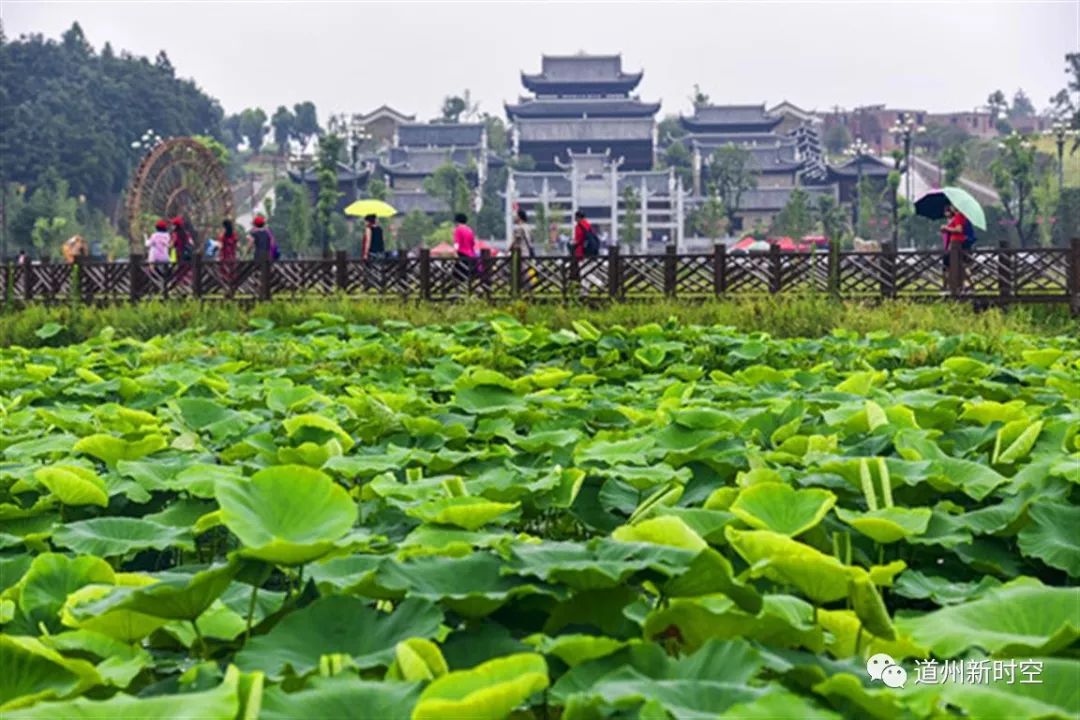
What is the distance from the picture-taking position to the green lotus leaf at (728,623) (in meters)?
1.20

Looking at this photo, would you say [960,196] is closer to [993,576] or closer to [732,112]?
[993,576]

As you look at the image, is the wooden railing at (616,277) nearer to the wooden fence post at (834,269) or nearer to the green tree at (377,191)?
the wooden fence post at (834,269)

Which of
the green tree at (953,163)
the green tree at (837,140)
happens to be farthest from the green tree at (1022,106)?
the green tree at (953,163)

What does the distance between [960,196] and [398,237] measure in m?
32.5

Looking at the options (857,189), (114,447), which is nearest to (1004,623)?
(114,447)

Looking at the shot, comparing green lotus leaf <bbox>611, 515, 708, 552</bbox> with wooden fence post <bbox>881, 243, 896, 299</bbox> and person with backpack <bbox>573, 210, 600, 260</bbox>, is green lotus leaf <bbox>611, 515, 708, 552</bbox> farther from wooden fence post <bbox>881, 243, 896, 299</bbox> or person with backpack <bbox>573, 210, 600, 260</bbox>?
person with backpack <bbox>573, 210, 600, 260</bbox>

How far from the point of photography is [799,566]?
1.29 meters

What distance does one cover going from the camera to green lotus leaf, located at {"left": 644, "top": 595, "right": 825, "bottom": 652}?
1.20 meters

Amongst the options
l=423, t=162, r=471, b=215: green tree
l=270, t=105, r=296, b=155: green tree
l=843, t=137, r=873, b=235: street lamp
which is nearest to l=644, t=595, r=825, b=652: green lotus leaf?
l=423, t=162, r=471, b=215: green tree

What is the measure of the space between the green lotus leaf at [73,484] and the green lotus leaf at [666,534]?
0.88 m

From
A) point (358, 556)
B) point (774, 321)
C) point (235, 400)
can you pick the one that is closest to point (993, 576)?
point (358, 556)

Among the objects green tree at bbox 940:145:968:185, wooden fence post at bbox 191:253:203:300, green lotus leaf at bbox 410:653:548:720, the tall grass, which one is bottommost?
the tall grass

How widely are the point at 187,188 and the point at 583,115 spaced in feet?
114

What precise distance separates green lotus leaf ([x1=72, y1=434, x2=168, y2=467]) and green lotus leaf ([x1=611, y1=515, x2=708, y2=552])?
1.16 m
